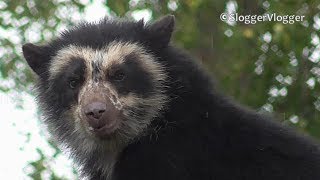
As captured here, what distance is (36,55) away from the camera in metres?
7.79

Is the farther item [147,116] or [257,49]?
[257,49]

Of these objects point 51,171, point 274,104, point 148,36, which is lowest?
point 51,171

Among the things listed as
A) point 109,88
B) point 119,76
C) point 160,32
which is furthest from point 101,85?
point 160,32

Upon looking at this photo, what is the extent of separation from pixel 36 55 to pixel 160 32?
1209 mm

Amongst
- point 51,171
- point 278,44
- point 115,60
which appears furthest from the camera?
point 51,171

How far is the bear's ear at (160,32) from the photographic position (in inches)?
296

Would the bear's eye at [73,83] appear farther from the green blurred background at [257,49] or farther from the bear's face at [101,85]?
the green blurred background at [257,49]

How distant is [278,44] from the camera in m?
10.5

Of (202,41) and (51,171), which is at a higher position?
(202,41)

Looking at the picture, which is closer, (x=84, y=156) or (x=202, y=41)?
(x=84, y=156)

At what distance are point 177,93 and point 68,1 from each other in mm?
5027

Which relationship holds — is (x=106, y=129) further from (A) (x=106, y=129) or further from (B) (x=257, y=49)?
(B) (x=257, y=49)

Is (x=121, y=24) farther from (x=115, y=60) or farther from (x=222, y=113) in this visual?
(x=222, y=113)

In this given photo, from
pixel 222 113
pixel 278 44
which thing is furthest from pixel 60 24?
pixel 222 113
